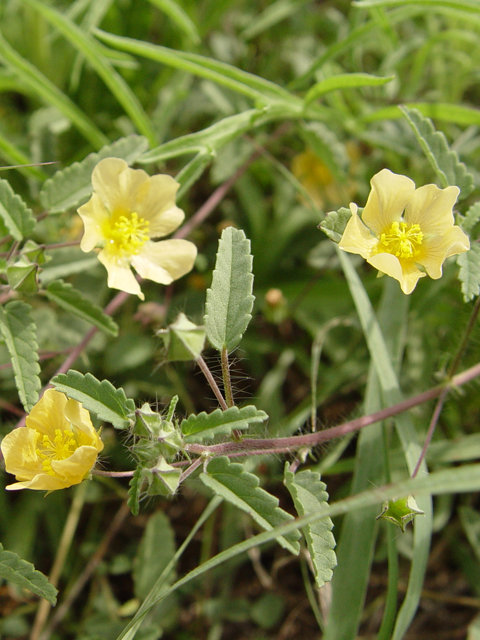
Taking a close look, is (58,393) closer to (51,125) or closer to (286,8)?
(51,125)

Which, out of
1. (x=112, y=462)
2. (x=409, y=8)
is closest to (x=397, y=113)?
(x=409, y=8)

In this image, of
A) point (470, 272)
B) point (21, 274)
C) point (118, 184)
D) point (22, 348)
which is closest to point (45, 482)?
point (22, 348)

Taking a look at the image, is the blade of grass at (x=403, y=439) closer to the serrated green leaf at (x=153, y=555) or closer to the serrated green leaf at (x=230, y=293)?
the serrated green leaf at (x=230, y=293)

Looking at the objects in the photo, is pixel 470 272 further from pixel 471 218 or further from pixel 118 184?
pixel 118 184

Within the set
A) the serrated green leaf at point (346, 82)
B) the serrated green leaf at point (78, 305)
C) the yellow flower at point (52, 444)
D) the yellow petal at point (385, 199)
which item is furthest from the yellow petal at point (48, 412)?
the serrated green leaf at point (346, 82)

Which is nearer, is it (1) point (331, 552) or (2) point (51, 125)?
(1) point (331, 552)

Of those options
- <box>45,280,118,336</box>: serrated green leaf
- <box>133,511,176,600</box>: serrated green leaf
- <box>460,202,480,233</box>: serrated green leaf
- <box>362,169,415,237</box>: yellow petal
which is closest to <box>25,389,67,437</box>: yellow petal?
<box>45,280,118,336</box>: serrated green leaf
